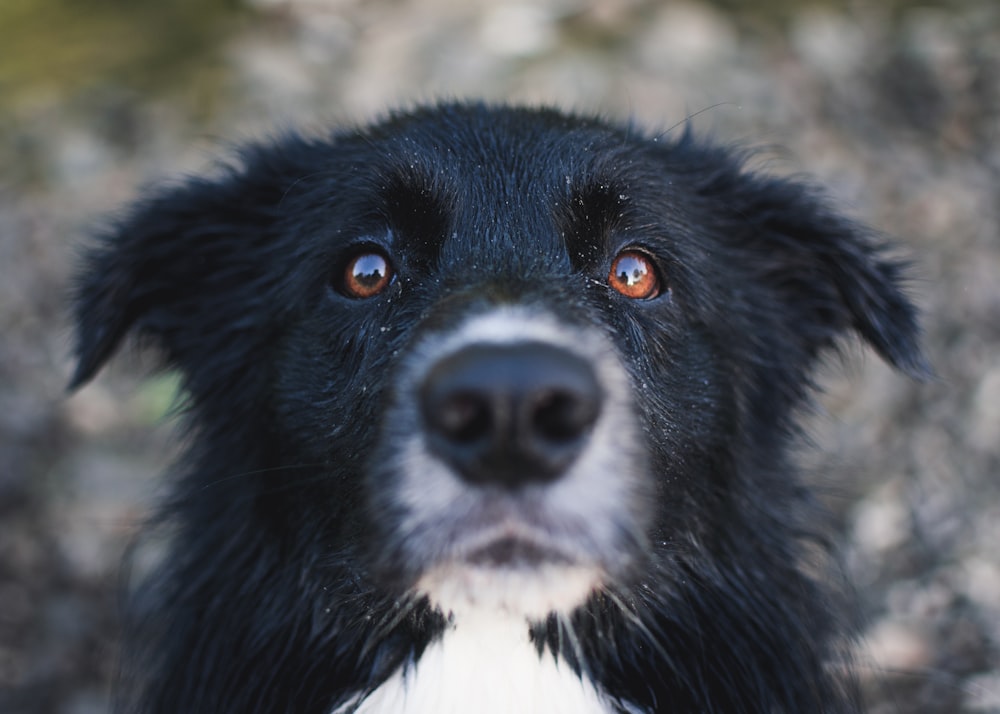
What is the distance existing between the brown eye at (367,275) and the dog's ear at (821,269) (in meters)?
1.07

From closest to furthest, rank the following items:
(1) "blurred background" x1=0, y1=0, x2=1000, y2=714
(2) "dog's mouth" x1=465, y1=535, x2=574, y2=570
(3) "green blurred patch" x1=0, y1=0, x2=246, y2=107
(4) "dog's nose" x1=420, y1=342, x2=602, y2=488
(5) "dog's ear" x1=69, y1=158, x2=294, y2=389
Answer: (4) "dog's nose" x1=420, y1=342, x2=602, y2=488 → (2) "dog's mouth" x1=465, y1=535, x2=574, y2=570 → (5) "dog's ear" x1=69, y1=158, x2=294, y2=389 → (1) "blurred background" x1=0, y1=0, x2=1000, y2=714 → (3) "green blurred patch" x1=0, y1=0, x2=246, y2=107

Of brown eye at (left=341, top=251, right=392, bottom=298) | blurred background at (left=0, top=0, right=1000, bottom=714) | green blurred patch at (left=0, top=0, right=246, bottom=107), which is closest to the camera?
brown eye at (left=341, top=251, right=392, bottom=298)

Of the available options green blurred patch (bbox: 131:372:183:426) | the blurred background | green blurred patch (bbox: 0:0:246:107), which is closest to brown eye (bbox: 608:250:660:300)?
the blurred background

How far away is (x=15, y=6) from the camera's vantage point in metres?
6.70

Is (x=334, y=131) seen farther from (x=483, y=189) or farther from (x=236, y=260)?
(x=483, y=189)

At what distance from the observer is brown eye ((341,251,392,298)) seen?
244cm

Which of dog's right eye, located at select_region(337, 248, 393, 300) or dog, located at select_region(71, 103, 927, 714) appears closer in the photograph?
dog, located at select_region(71, 103, 927, 714)

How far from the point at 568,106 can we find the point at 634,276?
3.49 meters

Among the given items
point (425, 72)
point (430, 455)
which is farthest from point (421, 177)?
point (425, 72)

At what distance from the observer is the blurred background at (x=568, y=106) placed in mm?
4148

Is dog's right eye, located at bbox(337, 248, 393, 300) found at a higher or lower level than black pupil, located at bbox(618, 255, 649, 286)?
lower

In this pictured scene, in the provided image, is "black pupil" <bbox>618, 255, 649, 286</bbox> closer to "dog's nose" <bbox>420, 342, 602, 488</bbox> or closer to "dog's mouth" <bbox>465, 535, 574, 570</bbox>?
"dog's nose" <bbox>420, 342, 602, 488</bbox>

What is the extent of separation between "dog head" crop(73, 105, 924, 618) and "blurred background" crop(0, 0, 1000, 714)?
82cm

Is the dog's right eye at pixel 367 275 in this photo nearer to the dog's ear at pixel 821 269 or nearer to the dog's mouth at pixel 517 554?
the dog's mouth at pixel 517 554
